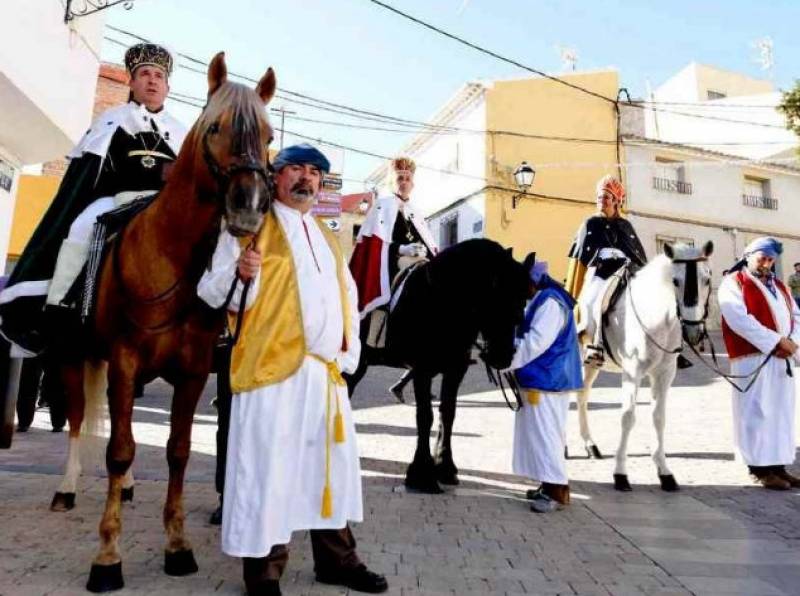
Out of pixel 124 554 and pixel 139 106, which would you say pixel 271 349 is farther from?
pixel 139 106

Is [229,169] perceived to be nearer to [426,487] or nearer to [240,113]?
[240,113]

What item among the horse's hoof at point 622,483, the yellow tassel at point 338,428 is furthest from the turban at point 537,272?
the yellow tassel at point 338,428

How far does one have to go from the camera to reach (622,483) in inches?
217

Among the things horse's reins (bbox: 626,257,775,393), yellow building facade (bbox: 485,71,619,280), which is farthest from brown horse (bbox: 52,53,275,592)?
yellow building facade (bbox: 485,71,619,280)

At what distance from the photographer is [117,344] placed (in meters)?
3.00

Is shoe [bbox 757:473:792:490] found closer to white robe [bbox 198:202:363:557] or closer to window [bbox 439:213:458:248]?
white robe [bbox 198:202:363:557]

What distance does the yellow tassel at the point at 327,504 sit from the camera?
2.72 m

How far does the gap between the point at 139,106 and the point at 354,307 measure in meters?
2.08

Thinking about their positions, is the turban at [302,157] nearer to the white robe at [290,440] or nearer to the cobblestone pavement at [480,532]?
the white robe at [290,440]

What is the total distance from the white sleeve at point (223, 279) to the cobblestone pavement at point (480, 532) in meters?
1.38

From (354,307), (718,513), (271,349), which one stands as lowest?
(718,513)

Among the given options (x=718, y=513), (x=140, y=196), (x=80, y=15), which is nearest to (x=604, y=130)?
(x=80, y=15)

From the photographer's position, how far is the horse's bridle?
2441mm

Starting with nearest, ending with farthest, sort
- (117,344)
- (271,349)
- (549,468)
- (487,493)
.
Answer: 1. (271,349)
2. (117,344)
3. (549,468)
4. (487,493)
